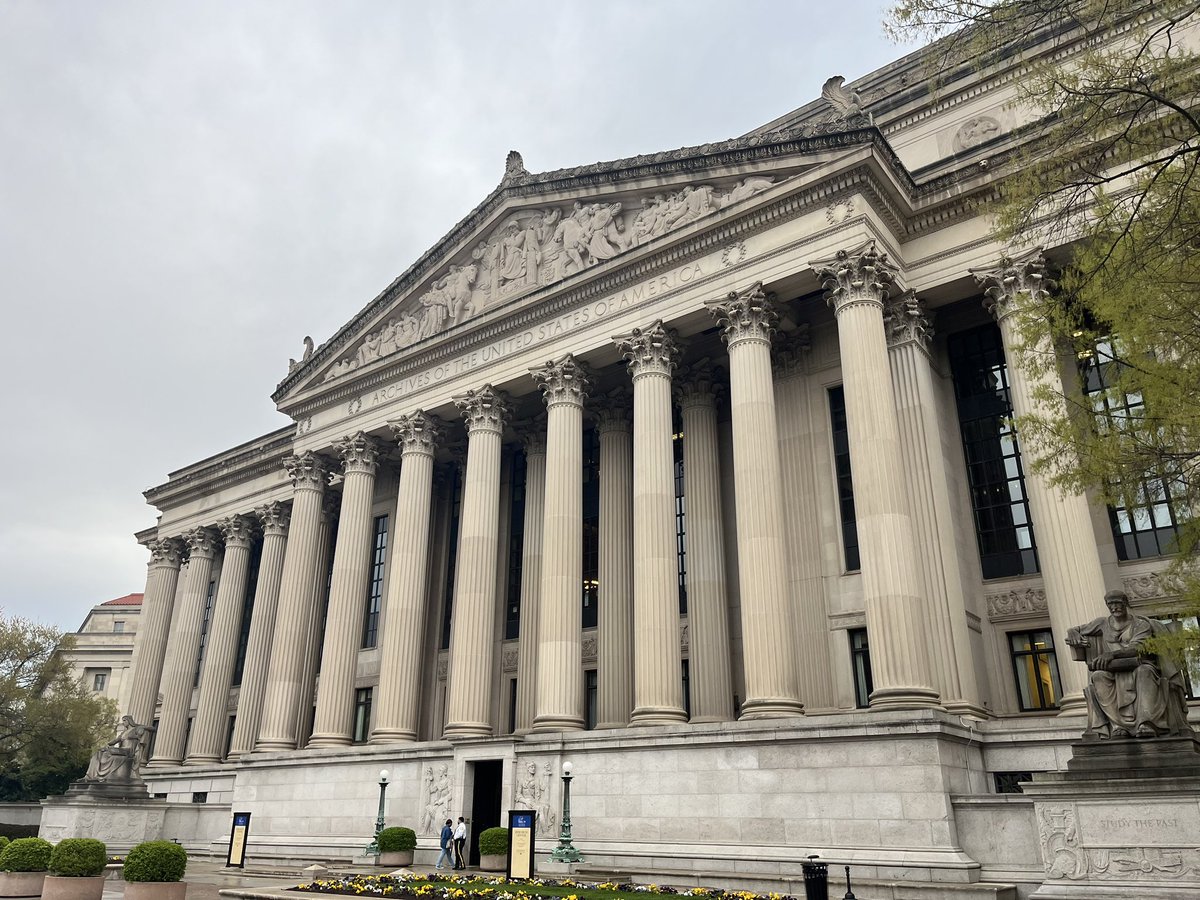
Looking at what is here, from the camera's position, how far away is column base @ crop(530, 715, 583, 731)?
28.0 metres

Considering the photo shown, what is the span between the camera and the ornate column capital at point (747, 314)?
28.4 metres

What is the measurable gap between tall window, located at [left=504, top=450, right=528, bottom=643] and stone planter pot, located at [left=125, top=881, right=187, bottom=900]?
17.8 metres

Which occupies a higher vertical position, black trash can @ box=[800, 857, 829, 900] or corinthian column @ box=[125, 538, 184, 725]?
corinthian column @ box=[125, 538, 184, 725]

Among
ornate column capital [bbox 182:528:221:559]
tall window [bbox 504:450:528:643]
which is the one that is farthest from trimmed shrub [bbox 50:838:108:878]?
ornate column capital [bbox 182:528:221:559]

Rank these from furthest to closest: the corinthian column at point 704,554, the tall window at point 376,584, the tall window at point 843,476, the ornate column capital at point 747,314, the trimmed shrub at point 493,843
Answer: the tall window at point 376,584
the corinthian column at point 704,554
the tall window at point 843,476
the ornate column capital at point 747,314
the trimmed shrub at point 493,843

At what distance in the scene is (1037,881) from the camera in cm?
1831

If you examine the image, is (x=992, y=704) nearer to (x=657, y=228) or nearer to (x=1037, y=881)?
(x=1037, y=881)

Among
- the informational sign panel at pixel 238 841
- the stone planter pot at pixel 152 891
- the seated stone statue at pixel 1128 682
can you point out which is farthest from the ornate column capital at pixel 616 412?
the stone planter pot at pixel 152 891

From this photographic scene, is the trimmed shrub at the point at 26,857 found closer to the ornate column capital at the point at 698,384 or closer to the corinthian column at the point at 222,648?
the corinthian column at the point at 222,648

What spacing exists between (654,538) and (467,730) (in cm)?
942

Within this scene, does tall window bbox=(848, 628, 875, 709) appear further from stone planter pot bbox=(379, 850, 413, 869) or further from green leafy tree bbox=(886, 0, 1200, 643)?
stone planter pot bbox=(379, 850, 413, 869)

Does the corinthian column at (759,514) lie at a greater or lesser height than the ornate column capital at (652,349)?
Answer: lesser

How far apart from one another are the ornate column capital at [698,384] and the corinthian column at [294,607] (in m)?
18.1

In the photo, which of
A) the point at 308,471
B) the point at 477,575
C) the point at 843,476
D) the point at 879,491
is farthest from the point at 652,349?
the point at 308,471
